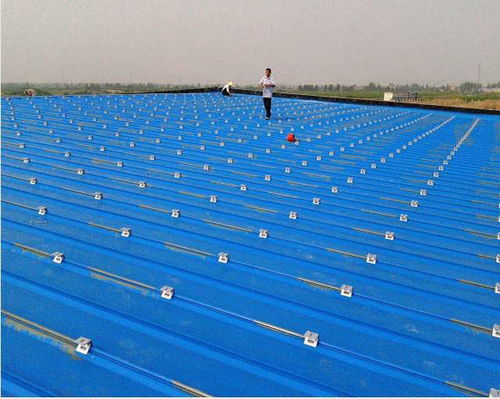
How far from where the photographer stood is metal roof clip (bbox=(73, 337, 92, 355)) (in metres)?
2.34

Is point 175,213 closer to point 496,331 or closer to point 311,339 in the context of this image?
point 311,339

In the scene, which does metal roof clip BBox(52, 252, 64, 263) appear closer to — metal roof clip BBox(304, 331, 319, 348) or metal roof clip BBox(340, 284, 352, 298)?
metal roof clip BBox(304, 331, 319, 348)

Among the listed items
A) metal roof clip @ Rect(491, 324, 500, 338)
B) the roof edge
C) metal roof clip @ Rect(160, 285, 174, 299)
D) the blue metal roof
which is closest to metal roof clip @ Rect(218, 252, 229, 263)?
the blue metal roof

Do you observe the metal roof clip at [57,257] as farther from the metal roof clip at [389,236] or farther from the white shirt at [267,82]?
the white shirt at [267,82]

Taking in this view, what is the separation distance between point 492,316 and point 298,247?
70.1 inches

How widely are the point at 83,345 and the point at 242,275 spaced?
144 centimetres

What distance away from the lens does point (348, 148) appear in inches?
345

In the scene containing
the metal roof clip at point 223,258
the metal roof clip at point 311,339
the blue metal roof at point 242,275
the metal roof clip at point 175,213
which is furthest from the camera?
the metal roof clip at point 175,213

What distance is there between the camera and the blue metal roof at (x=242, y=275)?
2330 millimetres

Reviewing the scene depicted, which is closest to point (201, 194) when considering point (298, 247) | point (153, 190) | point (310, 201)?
point (153, 190)

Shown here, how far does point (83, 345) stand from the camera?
2354 millimetres

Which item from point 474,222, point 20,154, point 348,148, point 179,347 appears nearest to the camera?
point 179,347

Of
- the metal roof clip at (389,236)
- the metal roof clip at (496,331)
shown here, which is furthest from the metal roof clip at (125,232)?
the metal roof clip at (496,331)

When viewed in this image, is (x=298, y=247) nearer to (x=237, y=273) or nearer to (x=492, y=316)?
(x=237, y=273)
